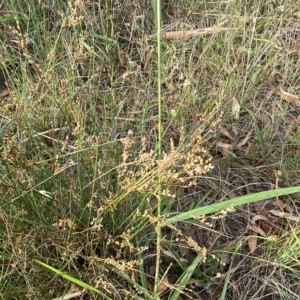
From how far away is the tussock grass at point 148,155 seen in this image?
3.61 ft

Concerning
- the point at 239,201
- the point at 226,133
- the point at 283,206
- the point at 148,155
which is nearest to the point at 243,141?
the point at 226,133

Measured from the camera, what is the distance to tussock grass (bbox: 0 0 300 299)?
1.10 meters

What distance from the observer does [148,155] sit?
38.8 inches

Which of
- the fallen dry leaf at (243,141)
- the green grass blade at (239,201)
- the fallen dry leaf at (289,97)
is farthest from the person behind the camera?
the fallen dry leaf at (289,97)

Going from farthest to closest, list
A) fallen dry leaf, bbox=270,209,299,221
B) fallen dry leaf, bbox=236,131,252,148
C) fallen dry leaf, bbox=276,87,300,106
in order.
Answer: fallen dry leaf, bbox=276,87,300,106
fallen dry leaf, bbox=236,131,252,148
fallen dry leaf, bbox=270,209,299,221

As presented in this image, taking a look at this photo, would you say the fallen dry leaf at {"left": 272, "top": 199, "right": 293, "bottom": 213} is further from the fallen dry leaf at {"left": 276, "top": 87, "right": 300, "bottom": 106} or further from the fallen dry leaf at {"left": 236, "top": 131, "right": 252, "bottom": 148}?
the fallen dry leaf at {"left": 276, "top": 87, "right": 300, "bottom": 106}

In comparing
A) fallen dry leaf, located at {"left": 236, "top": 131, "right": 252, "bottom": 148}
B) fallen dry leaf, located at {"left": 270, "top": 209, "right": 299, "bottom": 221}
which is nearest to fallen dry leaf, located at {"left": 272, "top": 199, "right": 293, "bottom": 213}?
fallen dry leaf, located at {"left": 270, "top": 209, "right": 299, "bottom": 221}

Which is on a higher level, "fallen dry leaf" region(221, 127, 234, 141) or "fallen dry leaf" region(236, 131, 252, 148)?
"fallen dry leaf" region(221, 127, 234, 141)

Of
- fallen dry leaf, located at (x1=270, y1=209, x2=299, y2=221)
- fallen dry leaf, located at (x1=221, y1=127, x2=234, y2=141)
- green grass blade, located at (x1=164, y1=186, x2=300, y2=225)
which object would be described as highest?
green grass blade, located at (x1=164, y1=186, x2=300, y2=225)

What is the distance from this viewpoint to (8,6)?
1.89m

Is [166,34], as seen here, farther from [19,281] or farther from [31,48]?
[19,281]

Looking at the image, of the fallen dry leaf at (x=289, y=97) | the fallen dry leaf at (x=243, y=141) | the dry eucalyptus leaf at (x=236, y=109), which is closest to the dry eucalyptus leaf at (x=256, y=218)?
the fallen dry leaf at (x=243, y=141)

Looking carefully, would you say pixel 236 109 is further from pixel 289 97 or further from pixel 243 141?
pixel 289 97

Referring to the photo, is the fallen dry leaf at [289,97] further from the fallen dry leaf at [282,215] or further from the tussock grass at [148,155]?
the fallen dry leaf at [282,215]
